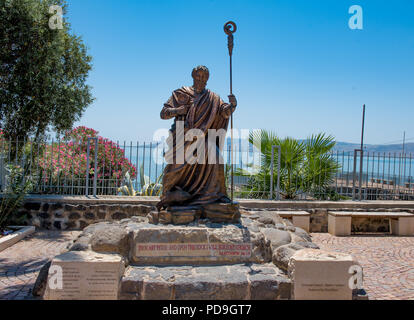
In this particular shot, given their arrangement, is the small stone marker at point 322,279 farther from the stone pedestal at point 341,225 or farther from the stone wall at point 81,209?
the stone pedestal at point 341,225

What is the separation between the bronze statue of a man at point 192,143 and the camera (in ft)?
16.6

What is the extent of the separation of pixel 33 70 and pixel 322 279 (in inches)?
307

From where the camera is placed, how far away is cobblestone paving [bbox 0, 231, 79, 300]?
170 inches

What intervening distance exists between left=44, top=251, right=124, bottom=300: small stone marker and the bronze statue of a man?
1517 mm

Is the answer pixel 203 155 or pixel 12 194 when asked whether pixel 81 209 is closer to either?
pixel 12 194

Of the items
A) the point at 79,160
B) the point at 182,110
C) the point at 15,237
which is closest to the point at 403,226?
the point at 182,110

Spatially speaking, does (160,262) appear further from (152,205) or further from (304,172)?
(304,172)

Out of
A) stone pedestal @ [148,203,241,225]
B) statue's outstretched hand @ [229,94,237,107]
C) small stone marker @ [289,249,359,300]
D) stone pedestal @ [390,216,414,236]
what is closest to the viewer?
small stone marker @ [289,249,359,300]

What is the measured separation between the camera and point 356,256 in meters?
6.23

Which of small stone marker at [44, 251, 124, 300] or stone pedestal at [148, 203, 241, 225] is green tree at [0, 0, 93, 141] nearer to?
stone pedestal at [148, 203, 241, 225]

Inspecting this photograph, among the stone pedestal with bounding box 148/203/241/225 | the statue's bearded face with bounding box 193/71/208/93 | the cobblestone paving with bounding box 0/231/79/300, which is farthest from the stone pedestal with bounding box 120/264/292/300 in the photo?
the statue's bearded face with bounding box 193/71/208/93

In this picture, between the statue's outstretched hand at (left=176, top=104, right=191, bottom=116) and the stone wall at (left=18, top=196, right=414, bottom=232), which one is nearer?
the statue's outstretched hand at (left=176, top=104, right=191, bottom=116)

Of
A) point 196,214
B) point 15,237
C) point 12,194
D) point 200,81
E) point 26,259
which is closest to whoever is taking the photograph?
point 196,214
